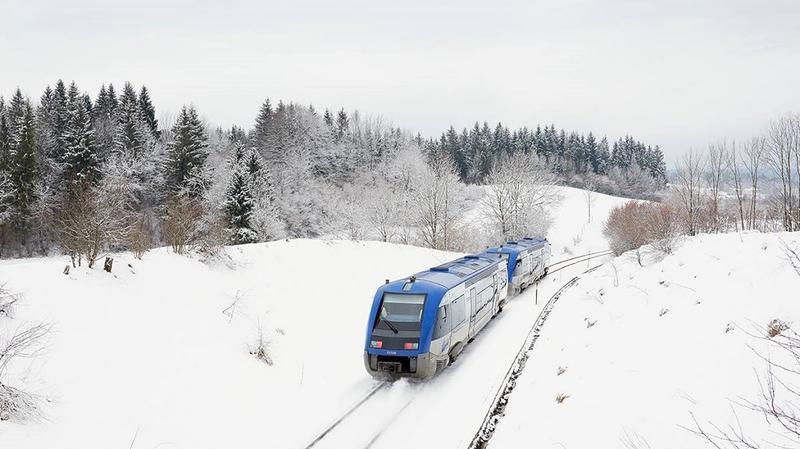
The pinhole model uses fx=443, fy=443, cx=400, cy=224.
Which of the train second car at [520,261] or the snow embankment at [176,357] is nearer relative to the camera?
the snow embankment at [176,357]

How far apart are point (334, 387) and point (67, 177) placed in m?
44.7

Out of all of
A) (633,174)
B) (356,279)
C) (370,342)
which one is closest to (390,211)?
(356,279)

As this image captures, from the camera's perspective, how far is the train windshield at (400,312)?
12.0 meters

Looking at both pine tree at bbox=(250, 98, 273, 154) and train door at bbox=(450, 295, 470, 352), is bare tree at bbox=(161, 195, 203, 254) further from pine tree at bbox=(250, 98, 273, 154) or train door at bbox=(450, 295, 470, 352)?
pine tree at bbox=(250, 98, 273, 154)

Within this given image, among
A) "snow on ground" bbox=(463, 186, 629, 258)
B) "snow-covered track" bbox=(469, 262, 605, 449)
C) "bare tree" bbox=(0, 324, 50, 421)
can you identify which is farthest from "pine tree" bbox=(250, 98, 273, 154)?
"bare tree" bbox=(0, 324, 50, 421)

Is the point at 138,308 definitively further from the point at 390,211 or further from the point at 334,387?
the point at 390,211

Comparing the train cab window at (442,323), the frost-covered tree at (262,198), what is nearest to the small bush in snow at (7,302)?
the train cab window at (442,323)

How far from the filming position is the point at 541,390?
10.5 meters

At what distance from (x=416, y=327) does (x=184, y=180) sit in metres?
42.4

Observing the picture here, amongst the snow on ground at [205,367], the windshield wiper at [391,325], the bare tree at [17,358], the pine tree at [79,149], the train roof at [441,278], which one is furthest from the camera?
the pine tree at [79,149]

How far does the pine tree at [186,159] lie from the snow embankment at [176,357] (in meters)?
34.3

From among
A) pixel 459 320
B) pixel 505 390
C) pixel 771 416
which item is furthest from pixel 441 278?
pixel 771 416

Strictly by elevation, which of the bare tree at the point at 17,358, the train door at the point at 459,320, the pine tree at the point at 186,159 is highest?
the pine tree at the point at 186,159

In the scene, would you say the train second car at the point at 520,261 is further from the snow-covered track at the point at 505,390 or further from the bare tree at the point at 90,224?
the bare tree at the point at 90,224
